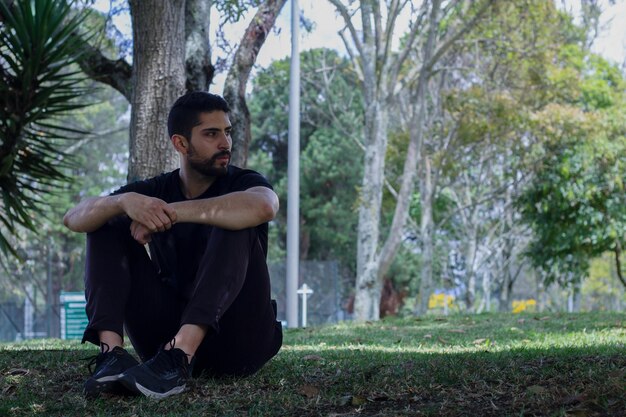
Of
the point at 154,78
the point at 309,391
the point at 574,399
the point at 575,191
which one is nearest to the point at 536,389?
the point at 574,399

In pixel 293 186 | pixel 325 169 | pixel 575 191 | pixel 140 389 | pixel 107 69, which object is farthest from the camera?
pixel 325 169

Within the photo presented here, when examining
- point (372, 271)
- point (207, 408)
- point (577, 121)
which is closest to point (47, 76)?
point (207, 408)

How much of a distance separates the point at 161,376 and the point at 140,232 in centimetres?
62

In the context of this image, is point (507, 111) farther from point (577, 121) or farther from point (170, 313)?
point (170, 313)

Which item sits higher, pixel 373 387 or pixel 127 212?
pixel 127 212

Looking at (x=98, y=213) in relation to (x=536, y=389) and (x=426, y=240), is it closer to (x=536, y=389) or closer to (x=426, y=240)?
(x=536, y=389)

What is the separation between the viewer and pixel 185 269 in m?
4.05

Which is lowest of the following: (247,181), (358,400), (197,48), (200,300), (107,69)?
(358,400)

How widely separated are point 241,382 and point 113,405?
27.1 inches

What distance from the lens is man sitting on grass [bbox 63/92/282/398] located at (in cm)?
372

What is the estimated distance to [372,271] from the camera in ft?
59.3

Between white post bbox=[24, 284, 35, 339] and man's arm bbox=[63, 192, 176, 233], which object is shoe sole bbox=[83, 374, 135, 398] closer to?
man's arm bbox=[63, 192, 176, 233]

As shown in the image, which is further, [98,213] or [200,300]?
[98,213]

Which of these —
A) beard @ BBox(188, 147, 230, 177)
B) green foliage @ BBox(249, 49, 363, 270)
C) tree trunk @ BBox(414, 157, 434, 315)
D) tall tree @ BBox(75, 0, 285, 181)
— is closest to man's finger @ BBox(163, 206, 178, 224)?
beard @ BBox(188, 147, 230, 177)
